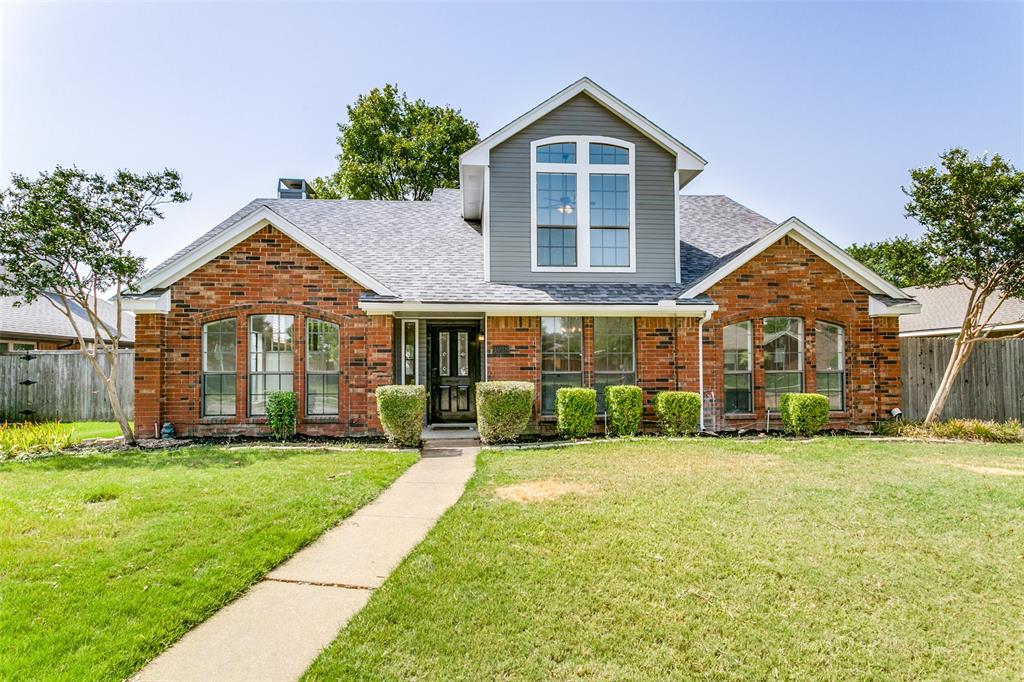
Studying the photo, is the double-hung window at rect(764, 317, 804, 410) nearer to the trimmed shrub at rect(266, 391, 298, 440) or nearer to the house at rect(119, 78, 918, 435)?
the house at rect(119, 78, 918, 435)

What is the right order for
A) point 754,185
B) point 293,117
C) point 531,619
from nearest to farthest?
point 531,619
point 293,117
point 754,185

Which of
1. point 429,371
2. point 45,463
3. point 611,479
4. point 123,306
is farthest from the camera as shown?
point 429,371

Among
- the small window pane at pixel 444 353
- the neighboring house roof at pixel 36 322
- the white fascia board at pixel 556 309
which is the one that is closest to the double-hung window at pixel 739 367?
the white fascia board at pixel 556 309

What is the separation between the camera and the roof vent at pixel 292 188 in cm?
1564

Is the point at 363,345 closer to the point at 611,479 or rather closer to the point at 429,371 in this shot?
the point at 429,371

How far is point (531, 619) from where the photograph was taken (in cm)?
311

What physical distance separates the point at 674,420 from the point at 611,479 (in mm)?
3953

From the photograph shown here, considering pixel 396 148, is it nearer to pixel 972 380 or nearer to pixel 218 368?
pixel 218 368

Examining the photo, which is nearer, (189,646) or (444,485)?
(189,646)

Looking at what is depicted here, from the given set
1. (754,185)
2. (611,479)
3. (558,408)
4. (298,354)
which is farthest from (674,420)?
(754,185)

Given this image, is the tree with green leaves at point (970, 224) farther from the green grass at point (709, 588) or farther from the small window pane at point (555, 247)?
the small window pane at point (555, 247)

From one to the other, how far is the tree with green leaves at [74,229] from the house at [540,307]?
70 centimetres

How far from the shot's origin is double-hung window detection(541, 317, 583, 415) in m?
10.6

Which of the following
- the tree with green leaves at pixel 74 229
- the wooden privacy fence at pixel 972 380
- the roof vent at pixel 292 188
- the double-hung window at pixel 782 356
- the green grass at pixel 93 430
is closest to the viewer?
the tree with green leaves at pixel 74 229
